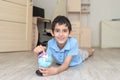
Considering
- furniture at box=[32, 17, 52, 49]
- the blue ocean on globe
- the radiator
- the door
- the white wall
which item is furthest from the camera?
the white wall

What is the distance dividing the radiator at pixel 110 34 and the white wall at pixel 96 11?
0.34 meters

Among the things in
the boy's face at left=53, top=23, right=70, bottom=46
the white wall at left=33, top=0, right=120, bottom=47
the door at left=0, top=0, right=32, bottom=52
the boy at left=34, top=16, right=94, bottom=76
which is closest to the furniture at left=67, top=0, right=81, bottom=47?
the white wall at left=33, top=0, right=120, bottom=47

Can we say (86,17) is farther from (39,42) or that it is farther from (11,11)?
(11,11)

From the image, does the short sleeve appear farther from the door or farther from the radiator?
the radiator

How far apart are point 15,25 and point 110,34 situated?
96.5 inches

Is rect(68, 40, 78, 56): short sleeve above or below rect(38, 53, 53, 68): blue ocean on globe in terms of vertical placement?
above

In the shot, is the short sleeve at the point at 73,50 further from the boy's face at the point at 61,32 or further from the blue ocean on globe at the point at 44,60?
the blue ocean on globe at the point at 44,60

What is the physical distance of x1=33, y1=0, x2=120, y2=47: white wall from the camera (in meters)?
5.15

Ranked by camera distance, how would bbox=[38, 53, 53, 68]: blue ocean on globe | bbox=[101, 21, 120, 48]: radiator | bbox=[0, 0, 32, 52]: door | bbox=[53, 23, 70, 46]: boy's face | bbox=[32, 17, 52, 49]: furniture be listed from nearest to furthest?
bbox=[38, 53, 53, 68]: blue ocean on globe, bbox=[53, 23, 70, 46]: boy's face, bbox=[0, 0, 32, 52]: door, bbox=[32, 17, 52, 49]: furniture, bbox=[101, 21, 120, 48]: radiator

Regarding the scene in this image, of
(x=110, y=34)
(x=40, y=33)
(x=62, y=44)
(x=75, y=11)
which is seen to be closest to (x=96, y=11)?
(x=75, y=11)

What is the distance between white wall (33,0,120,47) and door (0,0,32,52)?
1659 mm

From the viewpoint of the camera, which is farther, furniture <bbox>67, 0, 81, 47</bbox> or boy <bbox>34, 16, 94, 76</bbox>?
furniture <bbox>67, 0, 81, 47</bbox>

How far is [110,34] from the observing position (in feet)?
15.8

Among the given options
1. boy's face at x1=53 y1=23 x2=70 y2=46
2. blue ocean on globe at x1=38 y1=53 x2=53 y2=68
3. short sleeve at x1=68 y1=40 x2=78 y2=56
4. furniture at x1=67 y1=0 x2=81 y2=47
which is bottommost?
blue ocean on globe at x1=38 y1=53 x2=53 y2=68
